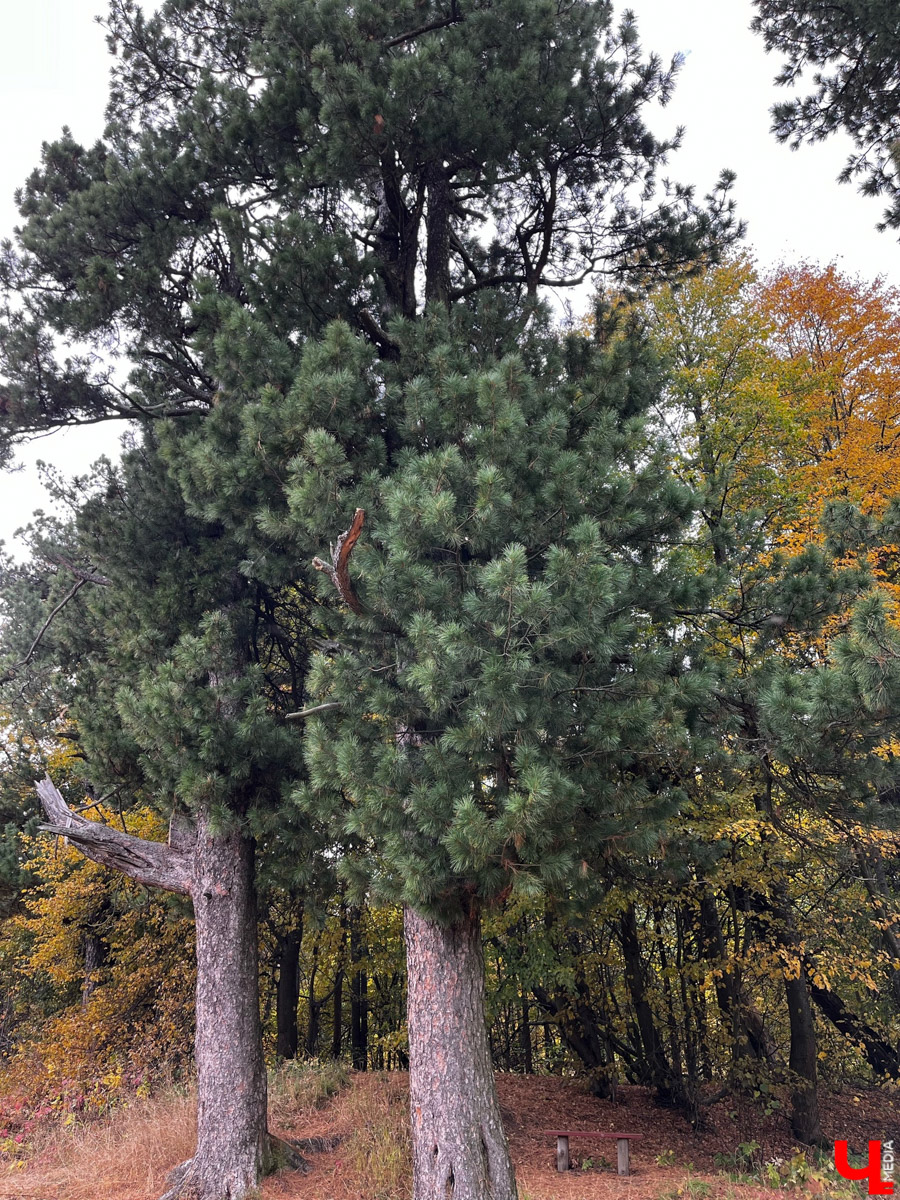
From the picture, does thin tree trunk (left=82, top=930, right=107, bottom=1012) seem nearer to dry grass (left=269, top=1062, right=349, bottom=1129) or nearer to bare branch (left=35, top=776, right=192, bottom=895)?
dry grass (left=269, top=1062, right=349, bottom=1129)

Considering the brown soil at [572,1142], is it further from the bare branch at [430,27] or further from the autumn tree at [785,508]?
the bare branch at [430,27]

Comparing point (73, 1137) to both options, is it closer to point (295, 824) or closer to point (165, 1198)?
point (165, 1198)

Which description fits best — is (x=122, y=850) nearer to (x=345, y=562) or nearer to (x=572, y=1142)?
(x=345, y=562)

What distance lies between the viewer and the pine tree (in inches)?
158

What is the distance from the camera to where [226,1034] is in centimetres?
585

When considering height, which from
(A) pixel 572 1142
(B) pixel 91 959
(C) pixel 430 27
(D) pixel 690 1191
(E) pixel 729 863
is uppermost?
(C) pixel 430 27

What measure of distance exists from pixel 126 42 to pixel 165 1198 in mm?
9366

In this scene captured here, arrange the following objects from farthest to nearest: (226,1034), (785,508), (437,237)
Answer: (785,508)
(437,237)
(226,1034)

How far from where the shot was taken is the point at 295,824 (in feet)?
19.5

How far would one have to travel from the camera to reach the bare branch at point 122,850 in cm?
614

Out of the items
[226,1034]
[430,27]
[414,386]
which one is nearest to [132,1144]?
[226,1034]

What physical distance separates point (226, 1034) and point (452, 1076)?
89.5 inches

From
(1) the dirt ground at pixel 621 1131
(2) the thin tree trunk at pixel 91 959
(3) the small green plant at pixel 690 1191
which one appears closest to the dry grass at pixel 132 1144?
(1) the dirt ground at pixel 621 1131

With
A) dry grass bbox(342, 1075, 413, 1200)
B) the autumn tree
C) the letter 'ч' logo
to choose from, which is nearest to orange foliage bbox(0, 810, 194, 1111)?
dry grass bbox(342, 1075, 413, 1200)
